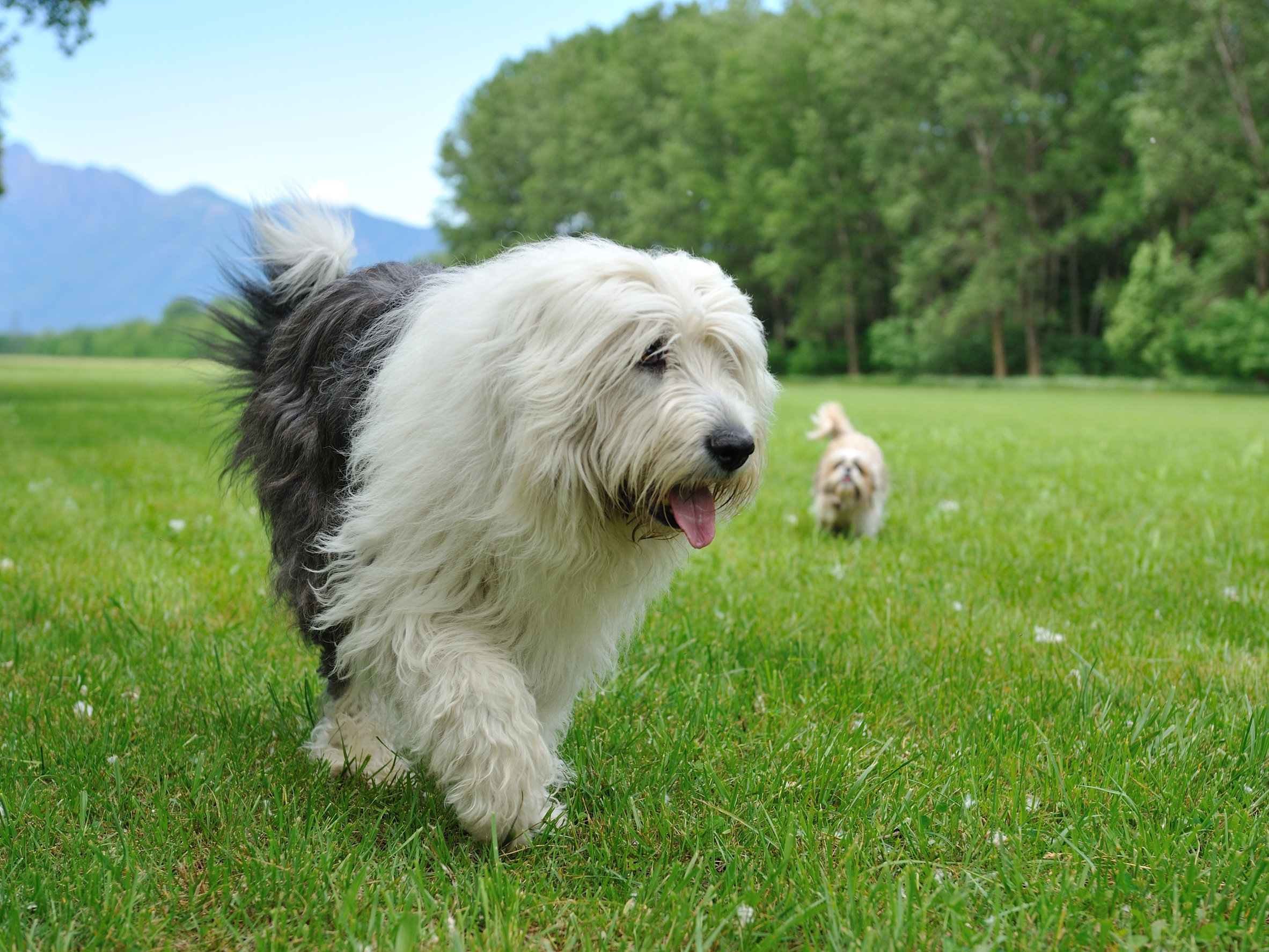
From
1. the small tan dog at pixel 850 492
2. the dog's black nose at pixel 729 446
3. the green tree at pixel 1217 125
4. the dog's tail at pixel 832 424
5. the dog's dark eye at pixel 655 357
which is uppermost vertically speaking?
the green tree at pixel 1217 125

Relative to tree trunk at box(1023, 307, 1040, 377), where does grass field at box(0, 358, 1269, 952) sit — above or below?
above

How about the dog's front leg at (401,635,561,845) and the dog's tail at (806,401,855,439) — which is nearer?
the dog's front leg at (401,635,561,845)

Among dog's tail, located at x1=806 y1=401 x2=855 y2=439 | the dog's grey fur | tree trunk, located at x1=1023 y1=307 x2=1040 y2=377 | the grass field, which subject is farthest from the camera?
tree trunk, located at x1=1023 y1=307 x2=1040 y2=377

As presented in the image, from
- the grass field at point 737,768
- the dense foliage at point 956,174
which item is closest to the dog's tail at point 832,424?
the grass field at point 737,768

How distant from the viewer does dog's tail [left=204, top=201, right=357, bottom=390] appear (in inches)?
138

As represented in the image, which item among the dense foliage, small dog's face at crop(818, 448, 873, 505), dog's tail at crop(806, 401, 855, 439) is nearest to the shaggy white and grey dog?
small dog's face at crop(818, 448, 873, 505)

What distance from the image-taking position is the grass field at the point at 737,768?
6.78 feet

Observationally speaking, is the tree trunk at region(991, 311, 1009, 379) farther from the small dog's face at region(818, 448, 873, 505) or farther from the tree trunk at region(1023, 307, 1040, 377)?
the small dog's face at region(818, 448, 873, 505)

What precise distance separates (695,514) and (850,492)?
4.21 m

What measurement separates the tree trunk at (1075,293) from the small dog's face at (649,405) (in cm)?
4220

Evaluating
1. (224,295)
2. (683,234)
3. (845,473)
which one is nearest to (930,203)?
(683,234)

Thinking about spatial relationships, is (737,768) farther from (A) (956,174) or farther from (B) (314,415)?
(A) (956,174)

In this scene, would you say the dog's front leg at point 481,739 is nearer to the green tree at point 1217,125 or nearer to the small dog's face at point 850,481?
the small dog's face at point 850,481

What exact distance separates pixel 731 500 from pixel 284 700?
6.15ft
